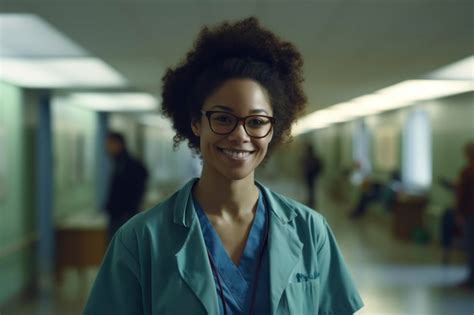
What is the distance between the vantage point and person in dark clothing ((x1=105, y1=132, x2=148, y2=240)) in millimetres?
6598

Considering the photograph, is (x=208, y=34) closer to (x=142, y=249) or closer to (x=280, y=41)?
(x=280, y=41)

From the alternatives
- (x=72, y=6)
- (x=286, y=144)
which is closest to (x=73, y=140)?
(x=72, y=6)

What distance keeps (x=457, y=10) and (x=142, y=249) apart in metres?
4.04

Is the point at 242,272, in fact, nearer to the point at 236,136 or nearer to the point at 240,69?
the point at 236,136

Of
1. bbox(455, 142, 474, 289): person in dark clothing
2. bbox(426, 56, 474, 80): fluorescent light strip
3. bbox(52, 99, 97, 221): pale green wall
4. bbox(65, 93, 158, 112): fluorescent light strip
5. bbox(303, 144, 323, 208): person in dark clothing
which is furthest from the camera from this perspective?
bbox(303, 144, 323, 208): person in dark clothing

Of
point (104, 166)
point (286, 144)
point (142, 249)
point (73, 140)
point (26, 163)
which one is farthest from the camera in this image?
point (104, 166)

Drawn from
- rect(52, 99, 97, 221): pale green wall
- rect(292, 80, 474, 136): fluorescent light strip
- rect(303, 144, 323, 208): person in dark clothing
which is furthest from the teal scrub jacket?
rect(303, 144, 323, 208): person in dark clothing

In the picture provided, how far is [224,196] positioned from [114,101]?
414 inches

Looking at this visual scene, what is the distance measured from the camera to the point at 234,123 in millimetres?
1469

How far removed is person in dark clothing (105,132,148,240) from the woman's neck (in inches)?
201

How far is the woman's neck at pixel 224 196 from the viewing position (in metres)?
1.57

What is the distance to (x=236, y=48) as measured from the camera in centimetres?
156

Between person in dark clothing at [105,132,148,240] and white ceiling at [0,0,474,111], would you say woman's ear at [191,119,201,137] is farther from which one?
person in dark clothing at [105,132,148,240]

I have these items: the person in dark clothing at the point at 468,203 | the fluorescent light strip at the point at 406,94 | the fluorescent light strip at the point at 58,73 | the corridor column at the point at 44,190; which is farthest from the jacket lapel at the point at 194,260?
the corridor column at the point at 44,190
